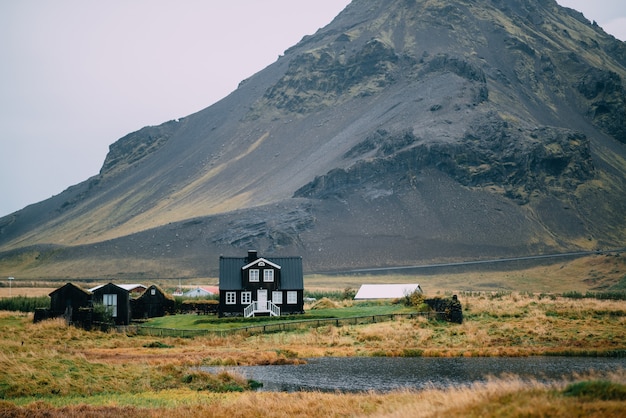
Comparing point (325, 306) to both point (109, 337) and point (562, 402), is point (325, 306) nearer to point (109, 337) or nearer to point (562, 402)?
point (109, 337)

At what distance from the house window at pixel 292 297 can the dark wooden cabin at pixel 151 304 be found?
41.6 feet

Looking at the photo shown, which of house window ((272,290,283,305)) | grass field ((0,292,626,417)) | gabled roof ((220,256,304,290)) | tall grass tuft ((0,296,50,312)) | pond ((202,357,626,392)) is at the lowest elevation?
pond ((202,357,626,392))

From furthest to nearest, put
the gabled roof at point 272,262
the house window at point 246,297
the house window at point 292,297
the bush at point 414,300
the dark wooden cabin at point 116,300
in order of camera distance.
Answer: the house window at point 292,297 → the gabled roof at point 272,262 → the house window at point 246,297 → the dark wooden cabin at point 116,300 → the bush at point 414,300

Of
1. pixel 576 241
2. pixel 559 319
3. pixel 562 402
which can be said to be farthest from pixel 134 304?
pixel 576 241

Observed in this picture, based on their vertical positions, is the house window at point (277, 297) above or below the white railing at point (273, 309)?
above

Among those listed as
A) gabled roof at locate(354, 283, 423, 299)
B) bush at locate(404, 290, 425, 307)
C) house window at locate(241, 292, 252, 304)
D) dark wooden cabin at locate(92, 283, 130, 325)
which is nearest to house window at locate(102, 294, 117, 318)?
dark wooden cabin at locate(92, 283, 130, 325)

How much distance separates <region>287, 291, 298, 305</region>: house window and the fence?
1377 centimetres

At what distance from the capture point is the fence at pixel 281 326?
58125mm

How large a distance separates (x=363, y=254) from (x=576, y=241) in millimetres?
56505

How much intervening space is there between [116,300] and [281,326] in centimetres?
1777

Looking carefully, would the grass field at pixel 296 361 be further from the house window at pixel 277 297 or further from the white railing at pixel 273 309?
the house window at pixel 277 297

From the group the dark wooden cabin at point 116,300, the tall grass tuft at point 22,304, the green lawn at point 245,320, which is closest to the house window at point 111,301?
the dark wooden cabin at point 116,300

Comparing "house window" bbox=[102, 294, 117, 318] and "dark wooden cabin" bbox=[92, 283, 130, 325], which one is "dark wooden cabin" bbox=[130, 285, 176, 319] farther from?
"house window" bbox=[102, 294, 117, 318]

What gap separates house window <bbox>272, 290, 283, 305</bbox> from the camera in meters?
75.0
